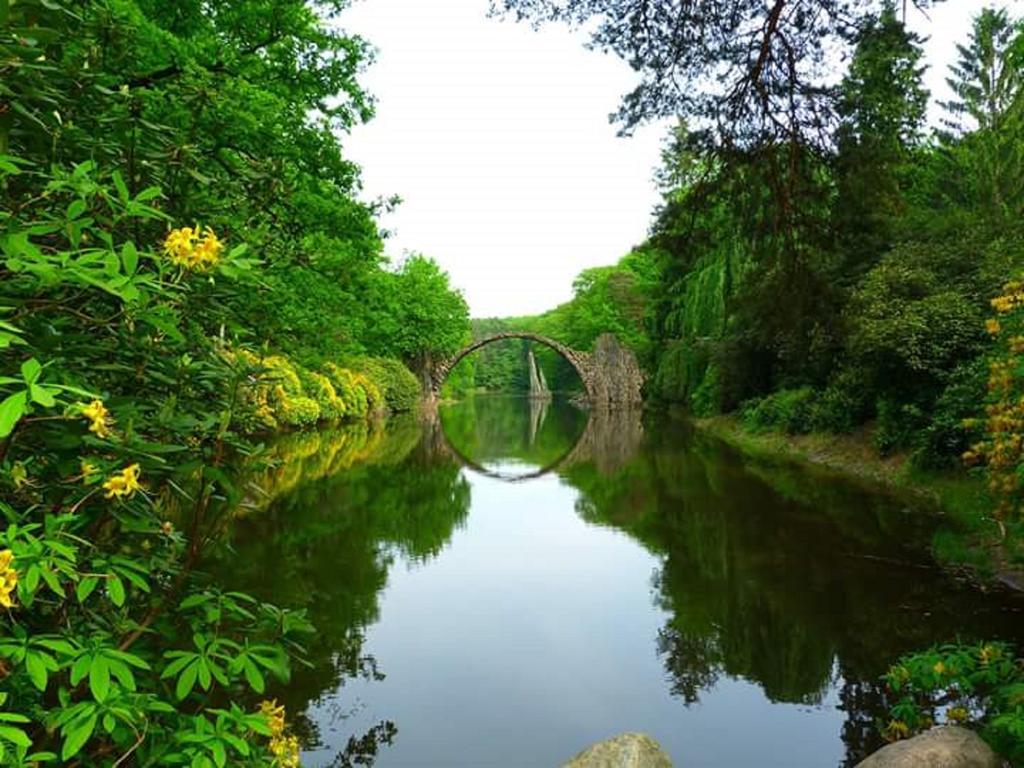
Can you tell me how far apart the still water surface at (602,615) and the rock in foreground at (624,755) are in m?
0.52

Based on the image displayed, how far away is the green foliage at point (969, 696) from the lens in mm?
3353

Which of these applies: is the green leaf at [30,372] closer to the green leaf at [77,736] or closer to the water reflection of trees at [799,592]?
the green leaf at [77,736]

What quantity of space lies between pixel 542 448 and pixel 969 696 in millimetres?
20150

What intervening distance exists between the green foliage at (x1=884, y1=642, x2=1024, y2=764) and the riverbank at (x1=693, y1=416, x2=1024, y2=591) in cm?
336

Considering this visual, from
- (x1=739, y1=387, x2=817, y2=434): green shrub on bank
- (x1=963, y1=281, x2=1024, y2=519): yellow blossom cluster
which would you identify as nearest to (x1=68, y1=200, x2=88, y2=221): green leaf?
(x1=963, y1=281, x2=1024, y2=519): yellow blossom cluster

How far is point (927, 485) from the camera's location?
11.9 m

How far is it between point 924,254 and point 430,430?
20641mm

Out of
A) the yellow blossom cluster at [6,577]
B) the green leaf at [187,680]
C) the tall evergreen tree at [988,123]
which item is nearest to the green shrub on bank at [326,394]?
the green leaf at [187,680]

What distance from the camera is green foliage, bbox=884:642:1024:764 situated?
11.0 feet

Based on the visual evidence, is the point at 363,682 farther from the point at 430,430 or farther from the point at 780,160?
the point at 430,430

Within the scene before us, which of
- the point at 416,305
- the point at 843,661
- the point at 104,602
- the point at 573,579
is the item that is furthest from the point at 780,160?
the point at 416,305

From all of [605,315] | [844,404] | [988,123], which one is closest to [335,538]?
[844,404]

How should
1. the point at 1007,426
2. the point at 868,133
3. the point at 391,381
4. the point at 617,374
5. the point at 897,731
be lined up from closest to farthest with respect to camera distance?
the point at 897,731, the point at 868,133, the point at 1007,426, the point at 391,381, the point at 617,374

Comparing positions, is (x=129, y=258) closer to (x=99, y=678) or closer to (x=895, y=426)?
(x=99, y=678)
